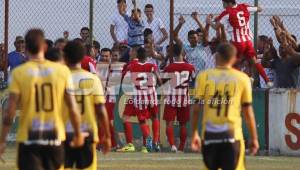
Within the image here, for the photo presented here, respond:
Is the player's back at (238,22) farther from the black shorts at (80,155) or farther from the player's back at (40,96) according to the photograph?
the player's back at (40,96)

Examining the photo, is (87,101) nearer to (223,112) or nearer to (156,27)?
(223,112)

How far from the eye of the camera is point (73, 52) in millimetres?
13164

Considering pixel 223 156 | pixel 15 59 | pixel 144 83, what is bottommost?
pixel 223 156

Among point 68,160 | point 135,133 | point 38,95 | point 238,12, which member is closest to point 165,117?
point 135,133

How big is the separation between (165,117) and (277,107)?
2.33m

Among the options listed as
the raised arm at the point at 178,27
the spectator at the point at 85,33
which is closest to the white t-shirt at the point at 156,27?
the raised arm at the point at 178,27

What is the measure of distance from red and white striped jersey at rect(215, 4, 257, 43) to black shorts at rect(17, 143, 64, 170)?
10496 millimetres

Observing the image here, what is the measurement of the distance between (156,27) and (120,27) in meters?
0.88

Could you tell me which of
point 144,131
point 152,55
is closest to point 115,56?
point 152,55

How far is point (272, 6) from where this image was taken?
23734 millimetres

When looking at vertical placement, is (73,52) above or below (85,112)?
above

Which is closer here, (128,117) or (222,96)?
(222,96)

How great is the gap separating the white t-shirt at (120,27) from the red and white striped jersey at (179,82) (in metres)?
1.98

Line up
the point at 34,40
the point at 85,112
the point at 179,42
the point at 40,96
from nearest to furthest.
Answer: the point at 34,40 → the point at 40,96 → the point at 85,112 → the point at 179,42
